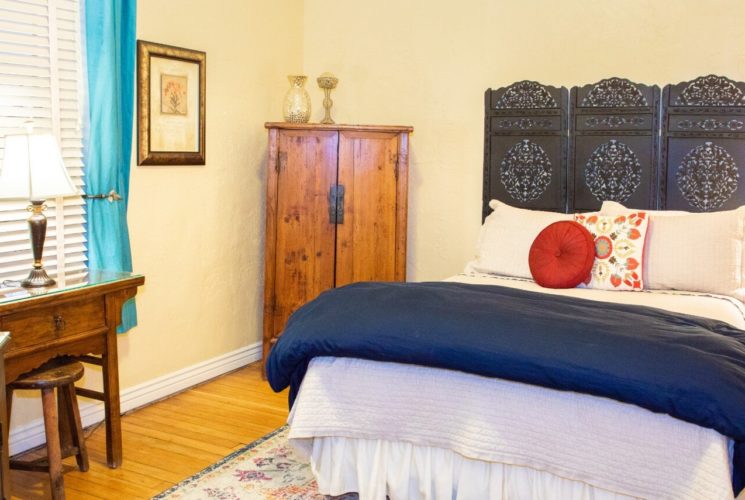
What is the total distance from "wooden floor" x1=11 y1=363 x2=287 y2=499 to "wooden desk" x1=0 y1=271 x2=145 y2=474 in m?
0.15

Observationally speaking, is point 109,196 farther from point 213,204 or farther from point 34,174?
point 213,204

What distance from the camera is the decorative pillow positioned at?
3.73m

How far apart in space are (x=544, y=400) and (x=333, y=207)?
2.29 metres

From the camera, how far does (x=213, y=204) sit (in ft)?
15.1

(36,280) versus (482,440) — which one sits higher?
(36,280)

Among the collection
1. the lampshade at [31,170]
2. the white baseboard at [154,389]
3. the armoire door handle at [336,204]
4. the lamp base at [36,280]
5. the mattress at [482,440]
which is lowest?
the white baseboard at [154,389]

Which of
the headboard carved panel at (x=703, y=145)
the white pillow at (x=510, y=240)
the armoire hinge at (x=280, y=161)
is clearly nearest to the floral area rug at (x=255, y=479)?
the white pillow at (x=510, y=240)

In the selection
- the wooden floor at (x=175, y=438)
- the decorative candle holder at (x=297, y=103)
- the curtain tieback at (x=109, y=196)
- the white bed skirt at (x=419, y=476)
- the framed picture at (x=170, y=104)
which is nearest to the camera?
the white bed skirt at (x=419, y=476)

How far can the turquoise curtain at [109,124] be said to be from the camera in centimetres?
360

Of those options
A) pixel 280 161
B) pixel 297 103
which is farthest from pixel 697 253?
pixel 297 103

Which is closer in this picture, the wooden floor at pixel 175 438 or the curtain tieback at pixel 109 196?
the wooden floor at pixel 175 438

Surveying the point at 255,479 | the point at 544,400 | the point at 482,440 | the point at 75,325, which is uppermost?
the point at 75,325

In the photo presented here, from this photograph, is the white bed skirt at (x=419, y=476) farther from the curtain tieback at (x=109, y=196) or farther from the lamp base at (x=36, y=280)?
the curtain tieback at (x=109, y=196)

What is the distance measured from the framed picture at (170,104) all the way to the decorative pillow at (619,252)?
85.4 inches
